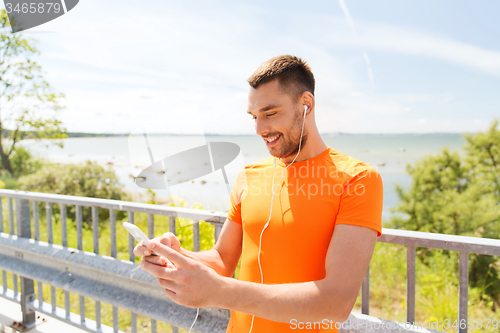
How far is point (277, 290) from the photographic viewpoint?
1.06m

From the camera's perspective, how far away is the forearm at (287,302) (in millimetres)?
1032

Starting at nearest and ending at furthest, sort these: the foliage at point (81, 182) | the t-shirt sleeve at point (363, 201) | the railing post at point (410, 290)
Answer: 1. the t-shirt sleeve at point (363, 201)
2. the railing post at point (410, 290)
3. the foliage at point (81, 182)

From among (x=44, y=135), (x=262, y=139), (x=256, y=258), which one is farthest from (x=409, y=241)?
(x=44, y=135)

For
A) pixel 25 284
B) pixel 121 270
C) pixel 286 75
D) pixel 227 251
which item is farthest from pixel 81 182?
pixel 286 75

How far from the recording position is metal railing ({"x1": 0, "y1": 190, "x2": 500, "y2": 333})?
153 centimetres

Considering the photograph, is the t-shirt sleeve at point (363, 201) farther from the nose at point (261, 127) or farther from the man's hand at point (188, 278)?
the man's hand at point (188, 278)

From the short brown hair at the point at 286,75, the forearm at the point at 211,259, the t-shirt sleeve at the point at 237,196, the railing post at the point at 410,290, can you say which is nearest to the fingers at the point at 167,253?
the forearm at the point at 211,259

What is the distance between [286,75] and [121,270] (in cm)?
188

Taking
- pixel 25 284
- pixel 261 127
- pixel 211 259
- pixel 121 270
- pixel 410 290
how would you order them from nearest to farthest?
1. pixel 261 127
2. pixel 211 259
3. pixel 410 290
4. pixel 121 270
5. pixel 25 284

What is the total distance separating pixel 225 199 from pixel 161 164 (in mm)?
507

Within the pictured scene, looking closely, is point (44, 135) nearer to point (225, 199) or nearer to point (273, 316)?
point (225, 199)

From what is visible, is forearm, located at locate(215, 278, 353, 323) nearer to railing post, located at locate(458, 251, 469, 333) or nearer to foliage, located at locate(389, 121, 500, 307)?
railing post, located at locate(458, 251, 469, 333)

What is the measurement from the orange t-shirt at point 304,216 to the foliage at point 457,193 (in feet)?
17.8

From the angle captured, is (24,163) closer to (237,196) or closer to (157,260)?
(237,196)
